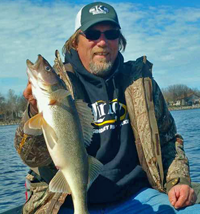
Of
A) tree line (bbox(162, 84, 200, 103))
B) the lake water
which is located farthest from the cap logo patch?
tree line (bbox(162, 84, 200, 103))

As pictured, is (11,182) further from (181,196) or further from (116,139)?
(181,196)

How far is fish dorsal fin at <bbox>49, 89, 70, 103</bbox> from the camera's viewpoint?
9.27ft

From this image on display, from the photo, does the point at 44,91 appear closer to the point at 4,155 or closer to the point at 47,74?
the point at 47,74

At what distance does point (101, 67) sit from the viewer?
4.56 m

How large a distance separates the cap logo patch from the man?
14 millimetres

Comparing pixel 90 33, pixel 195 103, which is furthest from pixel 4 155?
pixel 195 103

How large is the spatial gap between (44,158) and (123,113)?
4.57ft

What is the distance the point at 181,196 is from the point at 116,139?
1.08m

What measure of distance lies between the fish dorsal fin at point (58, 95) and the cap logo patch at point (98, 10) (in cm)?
210

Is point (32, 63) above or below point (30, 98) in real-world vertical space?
above

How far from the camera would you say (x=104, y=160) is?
411 centimetres

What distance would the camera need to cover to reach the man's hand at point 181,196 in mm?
3875

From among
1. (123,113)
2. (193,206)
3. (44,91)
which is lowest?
(193,206)

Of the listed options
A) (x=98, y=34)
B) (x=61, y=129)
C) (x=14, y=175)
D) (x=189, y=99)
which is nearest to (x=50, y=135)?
(x=61, y=129)
